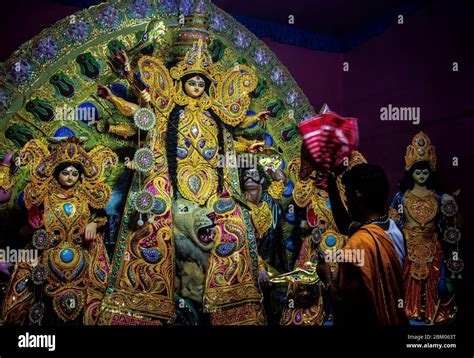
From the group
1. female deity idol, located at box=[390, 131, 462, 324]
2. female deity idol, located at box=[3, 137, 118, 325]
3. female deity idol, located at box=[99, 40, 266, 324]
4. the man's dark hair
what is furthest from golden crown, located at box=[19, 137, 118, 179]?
female deity idol, located at box=[390, 131, 462, 324]

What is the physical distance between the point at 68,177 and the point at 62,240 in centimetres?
35

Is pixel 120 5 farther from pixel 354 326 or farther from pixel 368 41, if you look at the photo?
pixel 354 326

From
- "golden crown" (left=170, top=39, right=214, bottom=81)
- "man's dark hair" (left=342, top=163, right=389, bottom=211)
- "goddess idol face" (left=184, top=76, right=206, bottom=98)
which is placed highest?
"golden crown" (left=170, top=39, right=214, bottom=81)

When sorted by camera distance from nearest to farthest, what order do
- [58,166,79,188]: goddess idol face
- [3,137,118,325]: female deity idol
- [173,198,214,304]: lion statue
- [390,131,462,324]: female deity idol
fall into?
[3,137,118,325]: female deity idol, [58,166,79,188]: goddess idol face, [173,198,214,304]: lion statue, [390,131,462,324]: female deity idol

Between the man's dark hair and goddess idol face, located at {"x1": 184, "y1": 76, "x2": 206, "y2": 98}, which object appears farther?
goddess idol face, located at {"x1": 184, "y1": 76, "x2": 206, "y2": 98}

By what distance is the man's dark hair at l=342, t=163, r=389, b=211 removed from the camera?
2.72 metres

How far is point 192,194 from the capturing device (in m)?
4.25

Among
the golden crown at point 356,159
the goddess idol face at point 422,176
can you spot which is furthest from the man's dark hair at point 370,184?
the goddess idol face at point 422,176

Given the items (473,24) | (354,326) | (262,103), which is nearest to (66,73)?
(262,103)

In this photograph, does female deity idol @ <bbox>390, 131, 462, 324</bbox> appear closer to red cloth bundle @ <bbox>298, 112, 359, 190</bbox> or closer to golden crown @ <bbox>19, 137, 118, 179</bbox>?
red cloth bundle @ <bbox>298, 112, 359, 190</bbox>

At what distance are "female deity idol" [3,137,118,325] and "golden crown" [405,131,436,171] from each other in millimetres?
2240

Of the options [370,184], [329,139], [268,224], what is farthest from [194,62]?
[370,184]

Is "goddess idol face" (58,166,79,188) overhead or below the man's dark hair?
overhead

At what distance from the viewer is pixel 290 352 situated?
3914 millimetres
